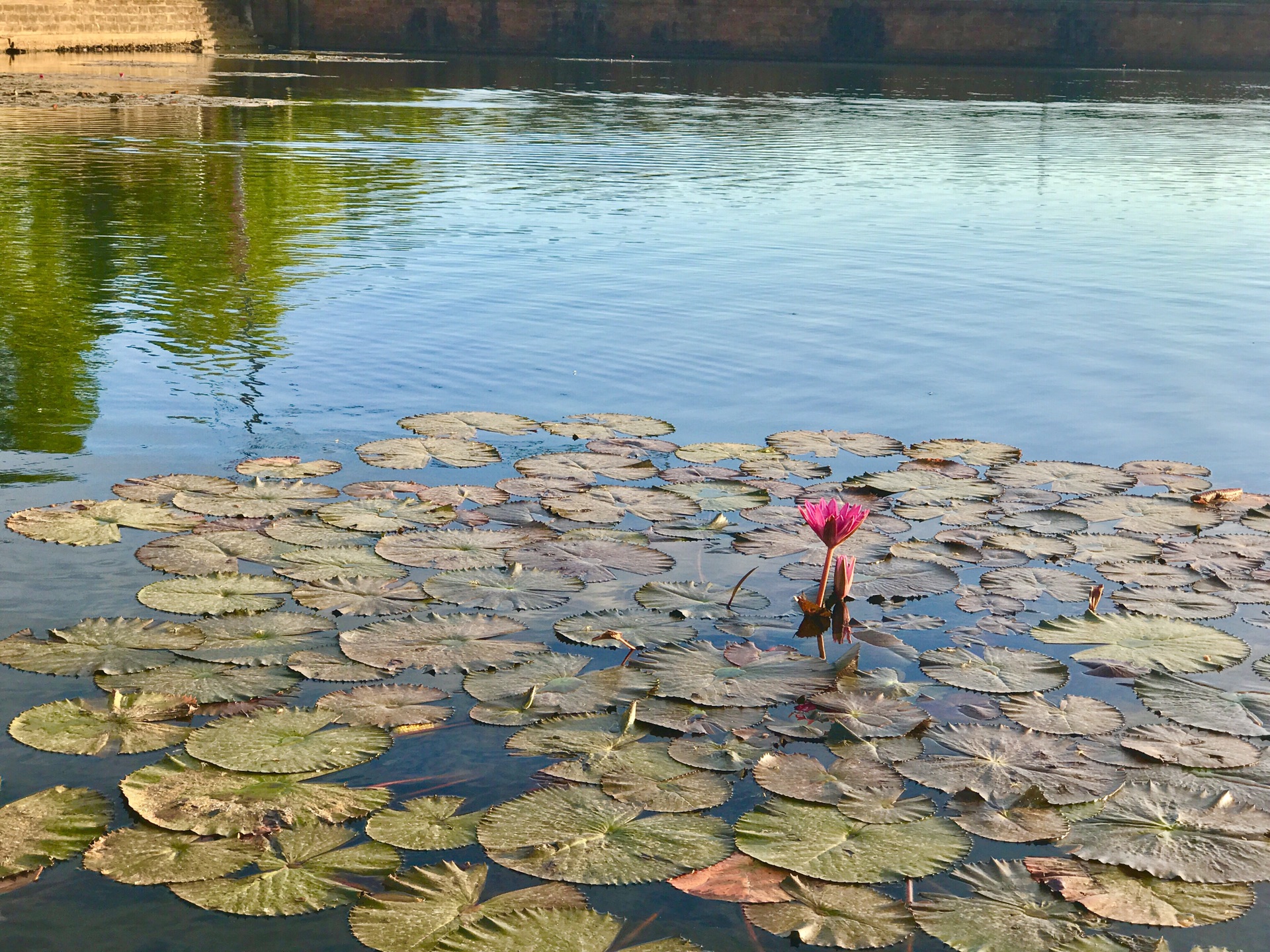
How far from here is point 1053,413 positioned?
229 inches

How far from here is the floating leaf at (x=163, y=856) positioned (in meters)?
2.27

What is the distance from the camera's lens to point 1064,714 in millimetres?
2936

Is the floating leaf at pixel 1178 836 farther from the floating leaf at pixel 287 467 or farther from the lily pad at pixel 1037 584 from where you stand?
the floating leaf at pixel 287 467

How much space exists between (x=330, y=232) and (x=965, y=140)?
11.6 m

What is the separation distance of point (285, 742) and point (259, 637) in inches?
22.9

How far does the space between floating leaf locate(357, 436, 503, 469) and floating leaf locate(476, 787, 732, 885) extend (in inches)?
89.7

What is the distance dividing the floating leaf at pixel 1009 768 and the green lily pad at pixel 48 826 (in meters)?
1.56

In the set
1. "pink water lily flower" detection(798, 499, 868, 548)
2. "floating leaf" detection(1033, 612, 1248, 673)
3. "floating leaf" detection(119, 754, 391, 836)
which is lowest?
"floating leaf" detection(119, 754, 391, 836)

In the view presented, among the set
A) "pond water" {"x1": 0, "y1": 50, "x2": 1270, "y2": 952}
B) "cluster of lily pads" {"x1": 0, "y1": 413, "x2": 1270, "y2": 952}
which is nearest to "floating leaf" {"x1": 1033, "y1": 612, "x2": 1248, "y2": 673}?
"cluster of lily pads" {"x1": 0, "y1": 413, "x2": 1270, "y2": 952}

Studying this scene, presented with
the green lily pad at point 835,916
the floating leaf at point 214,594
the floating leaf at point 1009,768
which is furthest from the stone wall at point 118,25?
the green lily pad at point 835,916

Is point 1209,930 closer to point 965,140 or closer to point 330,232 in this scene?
point 330,232

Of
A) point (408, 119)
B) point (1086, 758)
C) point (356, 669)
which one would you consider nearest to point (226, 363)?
point (356, 669)

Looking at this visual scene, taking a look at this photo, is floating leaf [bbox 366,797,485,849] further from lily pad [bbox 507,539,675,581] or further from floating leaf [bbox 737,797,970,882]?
lily pad [bbox 507,539,675,581]

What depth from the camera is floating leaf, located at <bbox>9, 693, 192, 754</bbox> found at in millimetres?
2689
